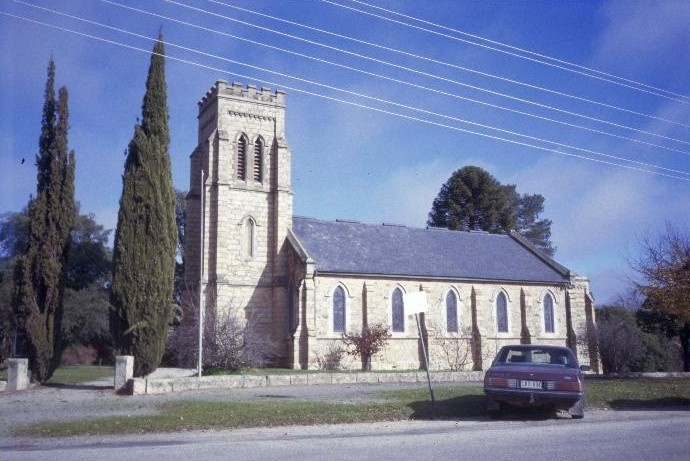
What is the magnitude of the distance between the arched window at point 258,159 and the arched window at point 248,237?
9.15 feet

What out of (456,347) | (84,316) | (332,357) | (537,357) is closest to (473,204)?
(456,347)

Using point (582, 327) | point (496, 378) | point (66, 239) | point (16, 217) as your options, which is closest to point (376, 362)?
point (582, 327)

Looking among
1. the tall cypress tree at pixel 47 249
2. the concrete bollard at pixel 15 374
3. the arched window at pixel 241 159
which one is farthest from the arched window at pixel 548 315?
the concrete bollard at pixel 15 374

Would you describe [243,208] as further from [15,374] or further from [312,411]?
[312,411]

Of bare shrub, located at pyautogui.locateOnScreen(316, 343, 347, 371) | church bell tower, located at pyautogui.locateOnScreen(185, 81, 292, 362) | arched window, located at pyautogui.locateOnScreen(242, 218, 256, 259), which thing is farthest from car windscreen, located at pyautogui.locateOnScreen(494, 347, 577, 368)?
arched window, located at pyautogui.locateOnScreen(242, 218, 256, 259)

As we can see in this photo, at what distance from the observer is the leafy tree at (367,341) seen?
28719 millimetres

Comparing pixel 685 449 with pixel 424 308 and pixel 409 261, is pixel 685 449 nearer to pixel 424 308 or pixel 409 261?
pixel 424 308

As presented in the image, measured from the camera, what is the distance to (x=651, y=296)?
23.9 metres

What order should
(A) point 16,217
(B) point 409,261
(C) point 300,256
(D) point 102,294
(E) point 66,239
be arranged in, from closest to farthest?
1. (E) point 66,239
2. (C) point 300,256
3. (B) point 409,261
4. (D) point 102,294
5. (A) point 16,217

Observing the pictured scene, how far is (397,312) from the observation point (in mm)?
33812

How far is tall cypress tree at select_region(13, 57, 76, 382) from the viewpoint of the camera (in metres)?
21.2

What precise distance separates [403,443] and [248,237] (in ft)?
81.3

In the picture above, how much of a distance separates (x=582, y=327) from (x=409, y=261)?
11.7m

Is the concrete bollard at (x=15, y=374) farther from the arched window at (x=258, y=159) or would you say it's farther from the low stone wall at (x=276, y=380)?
the arched window at (x=258, y=159)
